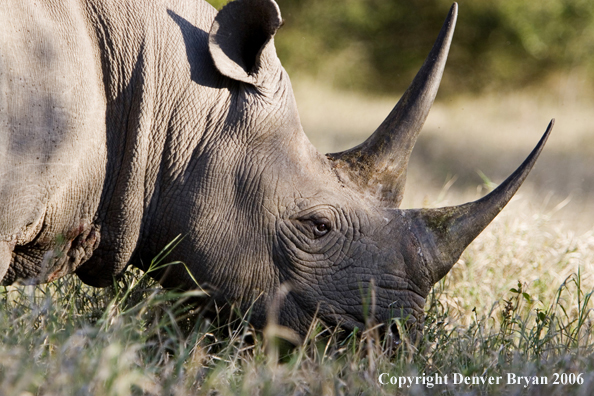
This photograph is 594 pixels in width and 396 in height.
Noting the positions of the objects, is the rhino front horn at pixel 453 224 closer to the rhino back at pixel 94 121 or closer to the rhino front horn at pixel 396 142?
the rhino front horn at pixel 396 142

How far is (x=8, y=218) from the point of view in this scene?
10.6ft

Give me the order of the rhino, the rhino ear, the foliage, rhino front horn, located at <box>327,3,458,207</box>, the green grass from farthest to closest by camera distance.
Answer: the foliage < rhino front horn, located at <box>327,3,458,207</box> < the rhino ear < the rhino < the green grass

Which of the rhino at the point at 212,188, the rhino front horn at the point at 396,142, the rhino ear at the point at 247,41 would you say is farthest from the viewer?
the rhino front horn at the point at 396,142

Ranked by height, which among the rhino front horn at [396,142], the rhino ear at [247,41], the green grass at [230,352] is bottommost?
the green grass at [230,352]

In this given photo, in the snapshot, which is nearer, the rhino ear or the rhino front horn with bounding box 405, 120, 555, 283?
the rhino ear

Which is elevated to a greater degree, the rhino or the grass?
the rhino

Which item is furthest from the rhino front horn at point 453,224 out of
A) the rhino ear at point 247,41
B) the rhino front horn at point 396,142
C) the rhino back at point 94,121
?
the rhino back at point 94,121

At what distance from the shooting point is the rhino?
349 cm

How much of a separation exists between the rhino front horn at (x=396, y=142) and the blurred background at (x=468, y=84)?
350cm

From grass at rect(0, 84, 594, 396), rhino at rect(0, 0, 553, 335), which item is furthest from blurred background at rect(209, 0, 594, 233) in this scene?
rhino at rect(0, 0, 553, 335)

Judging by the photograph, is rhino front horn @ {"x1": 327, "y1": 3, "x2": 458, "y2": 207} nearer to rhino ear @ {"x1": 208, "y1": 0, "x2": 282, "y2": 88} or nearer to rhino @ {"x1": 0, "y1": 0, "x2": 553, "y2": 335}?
rhino @ {"x1": 0, "y1": 0, "x2": 553, "y2": 335}

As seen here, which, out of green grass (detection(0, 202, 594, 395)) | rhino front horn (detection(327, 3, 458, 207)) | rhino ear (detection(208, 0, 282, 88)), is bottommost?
green grass (detection(0, 202, 594, 395))

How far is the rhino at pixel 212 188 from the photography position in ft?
11.5

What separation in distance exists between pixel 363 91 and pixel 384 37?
2372 mm
